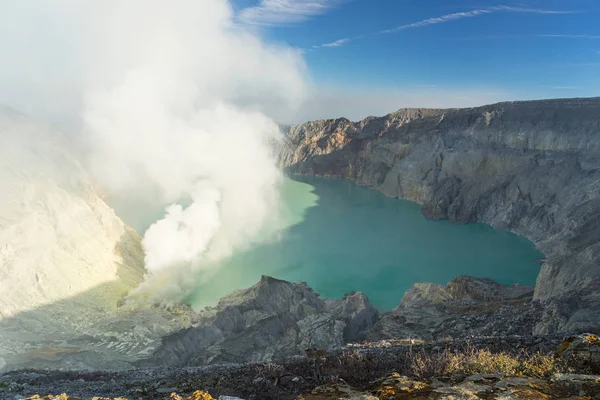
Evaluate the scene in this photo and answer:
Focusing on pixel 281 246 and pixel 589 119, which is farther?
pixel 589 119

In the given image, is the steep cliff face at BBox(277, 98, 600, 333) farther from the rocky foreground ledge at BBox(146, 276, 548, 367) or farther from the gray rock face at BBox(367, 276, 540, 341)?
the rocky foreground ledge at BBox(146, 276, 548, 367)

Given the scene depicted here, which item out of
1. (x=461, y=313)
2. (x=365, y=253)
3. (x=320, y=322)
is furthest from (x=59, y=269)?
(x=365, y=253)

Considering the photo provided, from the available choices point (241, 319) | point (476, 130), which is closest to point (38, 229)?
point (241, 319)

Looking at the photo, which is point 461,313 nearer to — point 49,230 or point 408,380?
point 408,380

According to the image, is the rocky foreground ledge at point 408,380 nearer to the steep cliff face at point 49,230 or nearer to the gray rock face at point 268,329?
the gray rock face at point 268,329

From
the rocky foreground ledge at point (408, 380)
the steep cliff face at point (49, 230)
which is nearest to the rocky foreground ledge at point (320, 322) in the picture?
the steep cliff face at point (49, 230)

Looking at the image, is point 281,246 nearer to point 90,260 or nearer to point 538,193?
point 90,260
